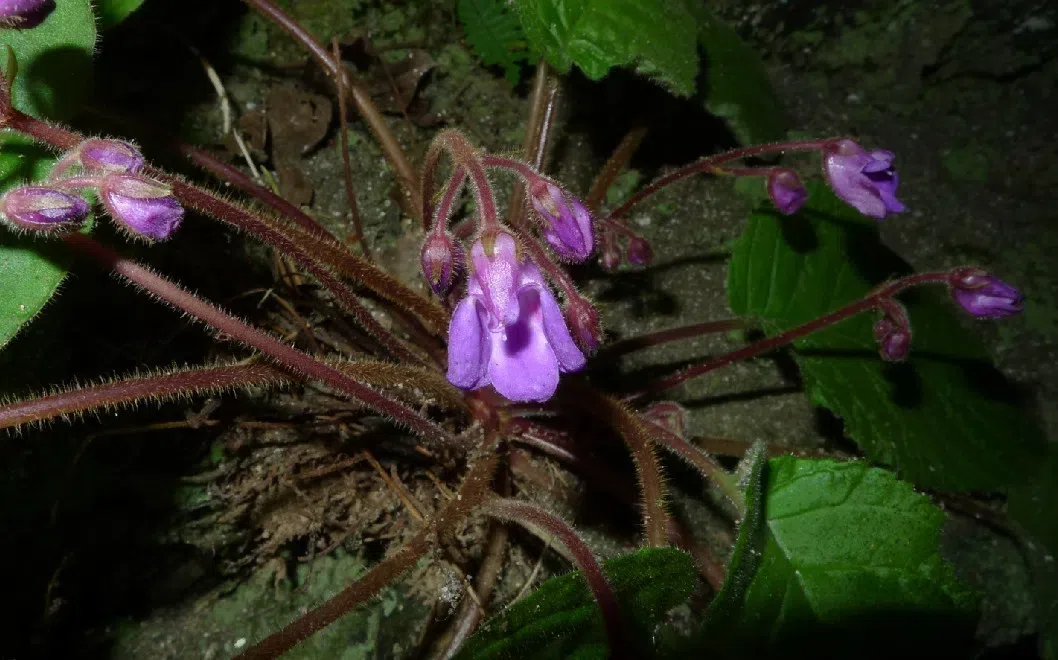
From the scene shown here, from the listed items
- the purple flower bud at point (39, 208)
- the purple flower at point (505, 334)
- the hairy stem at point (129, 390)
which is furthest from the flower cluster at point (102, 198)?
the purple flower at point (505, 334)

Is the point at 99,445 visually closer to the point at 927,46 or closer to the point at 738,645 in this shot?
the point at 738,645

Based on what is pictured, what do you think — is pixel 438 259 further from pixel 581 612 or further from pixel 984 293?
pixel 984 293

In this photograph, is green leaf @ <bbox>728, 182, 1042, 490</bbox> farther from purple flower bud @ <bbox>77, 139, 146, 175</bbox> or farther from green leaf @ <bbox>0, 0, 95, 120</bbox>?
green leaf @ <bbox>0, 0, 95, 120</bbox>

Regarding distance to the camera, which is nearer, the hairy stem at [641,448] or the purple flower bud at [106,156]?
the purple flower bud at [106,156]

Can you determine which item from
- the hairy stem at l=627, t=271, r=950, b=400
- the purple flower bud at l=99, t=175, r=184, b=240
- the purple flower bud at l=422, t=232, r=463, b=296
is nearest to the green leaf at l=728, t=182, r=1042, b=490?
the hairy stem at l=627, t=271, r=950, b=400

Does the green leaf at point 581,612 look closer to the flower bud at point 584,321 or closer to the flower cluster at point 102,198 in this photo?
the flower bud at point 584,321

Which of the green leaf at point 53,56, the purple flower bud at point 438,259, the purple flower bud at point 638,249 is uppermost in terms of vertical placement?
the green leaf at point 53,56

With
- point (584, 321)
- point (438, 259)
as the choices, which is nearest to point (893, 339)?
point (584, 321)
